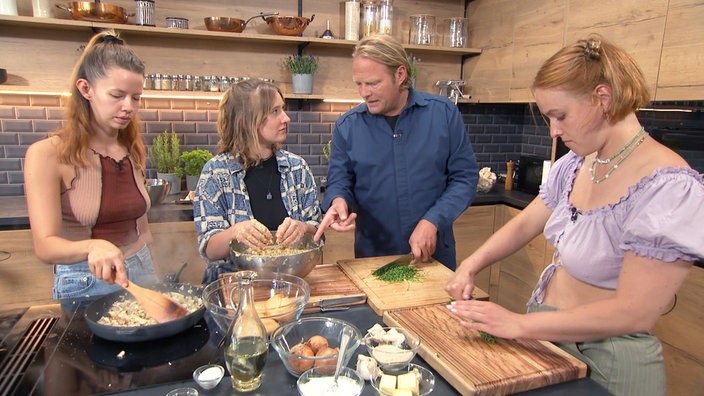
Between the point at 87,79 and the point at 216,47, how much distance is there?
185 cm

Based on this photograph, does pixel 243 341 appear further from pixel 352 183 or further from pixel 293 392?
pixel 352 183

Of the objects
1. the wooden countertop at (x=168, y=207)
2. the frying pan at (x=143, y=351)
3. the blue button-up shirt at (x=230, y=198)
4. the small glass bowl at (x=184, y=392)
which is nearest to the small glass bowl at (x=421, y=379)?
the small glass bowl at (x=184, y=392)

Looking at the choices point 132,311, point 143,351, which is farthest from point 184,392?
point 132,311

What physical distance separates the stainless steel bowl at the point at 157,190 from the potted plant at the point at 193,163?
0.25m

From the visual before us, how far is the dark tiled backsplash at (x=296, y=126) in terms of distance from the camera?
3.26 m

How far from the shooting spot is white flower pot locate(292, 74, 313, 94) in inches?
139

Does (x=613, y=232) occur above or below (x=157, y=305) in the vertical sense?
above

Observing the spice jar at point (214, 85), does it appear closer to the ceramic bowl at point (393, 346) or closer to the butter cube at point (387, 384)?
the ceramic bowl at point (393, 346)

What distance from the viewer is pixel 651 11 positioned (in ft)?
8.34

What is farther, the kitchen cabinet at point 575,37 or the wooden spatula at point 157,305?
the kitchen cabinet at point 575,37

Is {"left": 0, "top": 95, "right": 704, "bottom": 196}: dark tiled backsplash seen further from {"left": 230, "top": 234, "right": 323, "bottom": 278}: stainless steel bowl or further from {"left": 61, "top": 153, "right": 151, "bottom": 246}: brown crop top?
{"left": 230, "top": 234, "right": 323, "bottom": 278}: stainless steel bowl

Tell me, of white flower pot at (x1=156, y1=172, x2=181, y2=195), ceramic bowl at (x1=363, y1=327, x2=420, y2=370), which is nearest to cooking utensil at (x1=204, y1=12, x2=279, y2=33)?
white flower pot at (x1=156, y1=172, x2=181, y2=195)

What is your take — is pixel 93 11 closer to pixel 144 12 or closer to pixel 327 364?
pixel 144 12

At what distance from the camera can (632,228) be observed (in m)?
1.20
